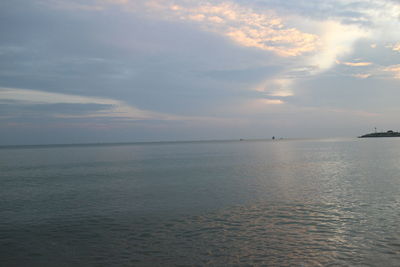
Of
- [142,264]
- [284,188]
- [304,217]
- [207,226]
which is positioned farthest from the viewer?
[284,188]

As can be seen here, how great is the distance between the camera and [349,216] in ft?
65.4

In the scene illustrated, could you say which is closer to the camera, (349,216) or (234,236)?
(234,236)

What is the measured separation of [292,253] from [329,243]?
249cm

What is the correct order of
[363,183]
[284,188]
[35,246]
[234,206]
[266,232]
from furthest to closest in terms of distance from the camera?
[363,183], [284,188], [234,206], [266,232], [35,246]

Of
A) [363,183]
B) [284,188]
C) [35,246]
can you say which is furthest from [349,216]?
[35,246]

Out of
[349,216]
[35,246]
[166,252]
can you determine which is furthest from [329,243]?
[35,246]

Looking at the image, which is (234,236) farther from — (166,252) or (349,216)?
(349,216)

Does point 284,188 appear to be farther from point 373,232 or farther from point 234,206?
point 373,232

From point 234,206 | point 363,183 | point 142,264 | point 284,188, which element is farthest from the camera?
point 363,183

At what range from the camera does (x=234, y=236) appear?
53.1 ft

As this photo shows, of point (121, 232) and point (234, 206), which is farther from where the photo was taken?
point (234, 206)

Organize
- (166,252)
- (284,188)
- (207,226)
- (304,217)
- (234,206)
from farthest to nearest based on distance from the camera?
(284,188) → (234,206) → (304,217) → (207,226) → (166,252)

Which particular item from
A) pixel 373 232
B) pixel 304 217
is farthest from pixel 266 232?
pixel 373 232

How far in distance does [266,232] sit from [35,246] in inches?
493
